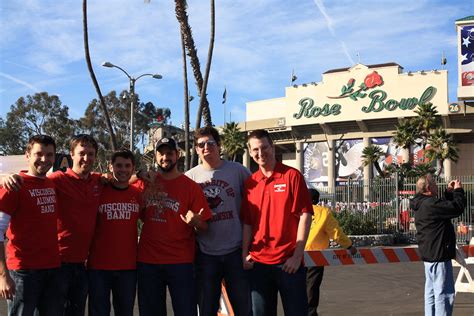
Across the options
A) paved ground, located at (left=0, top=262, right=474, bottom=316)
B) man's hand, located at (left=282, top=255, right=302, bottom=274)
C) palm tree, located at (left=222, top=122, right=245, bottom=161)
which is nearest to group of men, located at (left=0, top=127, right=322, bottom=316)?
man's hand, located at (left=282, top=255, right=302, bottom=274)

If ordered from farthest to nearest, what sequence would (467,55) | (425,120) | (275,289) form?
1. (425,120)
2. (467,55)
3. (275,289)

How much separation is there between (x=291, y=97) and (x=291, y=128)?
137 inches

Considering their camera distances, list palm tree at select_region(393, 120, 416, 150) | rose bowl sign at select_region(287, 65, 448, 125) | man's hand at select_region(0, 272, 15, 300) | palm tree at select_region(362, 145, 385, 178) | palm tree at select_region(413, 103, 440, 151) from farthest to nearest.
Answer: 1. palm tree at select_region(362, 145, 385, 178)
2. rose bowl sign at select_region(287, 65, 448, 125)
3. palm tree at select_region(393, 120, 416, 150)
4. palm tree at select_region(413, 103, 440, 151)
5. man's hand at select_region(0, 272, 15, 300)

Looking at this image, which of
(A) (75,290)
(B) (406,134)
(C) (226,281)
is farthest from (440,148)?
(A) (75,290)

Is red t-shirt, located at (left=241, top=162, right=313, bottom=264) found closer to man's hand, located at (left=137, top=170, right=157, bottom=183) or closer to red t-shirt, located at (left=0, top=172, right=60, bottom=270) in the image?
man's hand, located at (left=137, top=170, right=157, bottom=183)

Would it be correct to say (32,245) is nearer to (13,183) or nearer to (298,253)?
(13,183)

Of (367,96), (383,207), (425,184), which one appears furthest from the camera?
(367,96)

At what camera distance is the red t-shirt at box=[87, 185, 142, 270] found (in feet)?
15.7

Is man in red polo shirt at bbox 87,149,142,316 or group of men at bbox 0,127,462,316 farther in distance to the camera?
man in red polo shirt at bbox 87,149,142,316

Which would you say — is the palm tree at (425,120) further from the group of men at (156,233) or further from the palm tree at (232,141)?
the group of men at (156,233)

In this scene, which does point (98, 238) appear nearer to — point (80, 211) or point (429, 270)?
point (80, 211)

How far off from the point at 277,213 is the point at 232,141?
5186cm

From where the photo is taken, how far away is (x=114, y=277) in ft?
15.8

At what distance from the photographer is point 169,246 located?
473 centimetres
